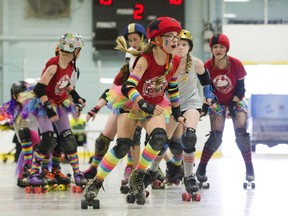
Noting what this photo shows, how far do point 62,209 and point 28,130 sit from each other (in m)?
2.32

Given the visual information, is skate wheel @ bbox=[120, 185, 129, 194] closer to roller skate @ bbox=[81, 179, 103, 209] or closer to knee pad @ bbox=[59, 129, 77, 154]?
knee pad @ bbox=[59, 129, 77, 154]

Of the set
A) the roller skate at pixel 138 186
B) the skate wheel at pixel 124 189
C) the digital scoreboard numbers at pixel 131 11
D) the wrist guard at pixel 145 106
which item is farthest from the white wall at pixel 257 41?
the wrist guard at pixel 145 106

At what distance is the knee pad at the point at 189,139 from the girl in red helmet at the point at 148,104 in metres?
0.50

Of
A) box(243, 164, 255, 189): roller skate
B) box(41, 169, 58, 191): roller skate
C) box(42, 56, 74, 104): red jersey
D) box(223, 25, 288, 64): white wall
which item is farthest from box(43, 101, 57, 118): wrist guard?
box(223, 25, 288, 64): white wall

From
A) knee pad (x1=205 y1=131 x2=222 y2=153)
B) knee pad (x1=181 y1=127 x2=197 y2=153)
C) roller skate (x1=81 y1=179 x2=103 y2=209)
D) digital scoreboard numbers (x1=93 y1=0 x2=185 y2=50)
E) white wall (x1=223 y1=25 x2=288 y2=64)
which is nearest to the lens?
roller skate (x1=81 y1=179 x2=103 y2=209)

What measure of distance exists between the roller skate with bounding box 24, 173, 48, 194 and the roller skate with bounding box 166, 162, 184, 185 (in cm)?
118

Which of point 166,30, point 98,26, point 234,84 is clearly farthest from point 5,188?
point 98,26

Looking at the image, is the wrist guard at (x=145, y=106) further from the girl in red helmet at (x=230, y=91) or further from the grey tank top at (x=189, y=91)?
the girl in red helmet at (x=230, y=91)

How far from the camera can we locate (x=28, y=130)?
739 cm

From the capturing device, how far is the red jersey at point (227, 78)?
22.8 ft

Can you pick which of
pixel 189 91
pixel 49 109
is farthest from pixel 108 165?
pixel 189 91

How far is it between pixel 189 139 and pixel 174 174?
1441mm

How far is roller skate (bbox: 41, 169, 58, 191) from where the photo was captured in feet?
22.5

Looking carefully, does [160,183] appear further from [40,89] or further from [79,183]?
[40,89]
